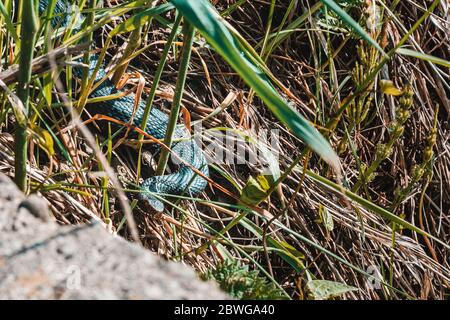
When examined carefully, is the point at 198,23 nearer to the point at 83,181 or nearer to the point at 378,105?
Answer: the point at 83,181

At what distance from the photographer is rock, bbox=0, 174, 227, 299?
3.08ft

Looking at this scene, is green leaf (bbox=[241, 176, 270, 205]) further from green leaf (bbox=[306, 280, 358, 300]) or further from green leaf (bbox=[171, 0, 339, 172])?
green leaf (bbox=[171, 0, 339, 172])

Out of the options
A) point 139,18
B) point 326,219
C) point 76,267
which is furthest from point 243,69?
point 326,219

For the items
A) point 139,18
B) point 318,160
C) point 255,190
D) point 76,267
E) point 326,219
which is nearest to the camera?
point 76,267

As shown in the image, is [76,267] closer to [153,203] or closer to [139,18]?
[139,18]

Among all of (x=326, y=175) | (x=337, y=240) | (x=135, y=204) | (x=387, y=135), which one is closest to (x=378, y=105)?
(x=387, y=135)

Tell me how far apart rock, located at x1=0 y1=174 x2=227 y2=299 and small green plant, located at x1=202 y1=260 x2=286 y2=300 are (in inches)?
7.2

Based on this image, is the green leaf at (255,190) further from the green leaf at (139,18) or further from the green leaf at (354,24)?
Result: the green leaf at (354,24)

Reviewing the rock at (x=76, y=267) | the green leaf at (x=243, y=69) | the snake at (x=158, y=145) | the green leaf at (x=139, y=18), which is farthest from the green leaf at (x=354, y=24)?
the snake at (x=158, y=145)

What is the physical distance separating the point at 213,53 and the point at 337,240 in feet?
2.56

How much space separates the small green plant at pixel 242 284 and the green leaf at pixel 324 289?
0.16 m

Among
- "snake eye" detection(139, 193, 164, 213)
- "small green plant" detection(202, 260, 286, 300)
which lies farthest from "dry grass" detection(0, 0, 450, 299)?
"small green plant" detection(202, 260, 286, 300)

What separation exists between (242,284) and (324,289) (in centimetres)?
31

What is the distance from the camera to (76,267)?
0.97 m
